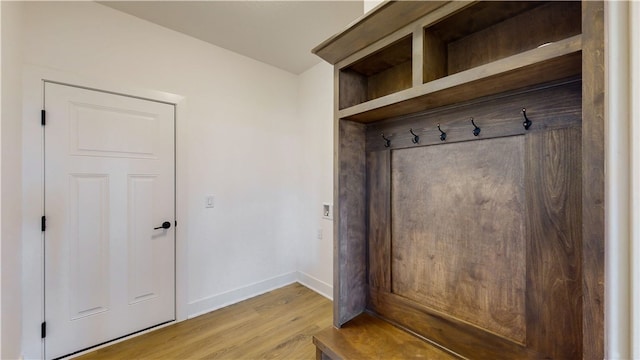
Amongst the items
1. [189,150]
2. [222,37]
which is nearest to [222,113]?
[189,150]

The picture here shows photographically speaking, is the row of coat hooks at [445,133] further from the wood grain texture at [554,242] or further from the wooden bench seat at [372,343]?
the wooden bench seat at [372,343]

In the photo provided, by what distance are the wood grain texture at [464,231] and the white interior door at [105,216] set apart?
197cm

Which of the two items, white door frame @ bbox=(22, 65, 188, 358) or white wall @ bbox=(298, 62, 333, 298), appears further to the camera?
white wall @ bbox=(298, 62, 333, 298)

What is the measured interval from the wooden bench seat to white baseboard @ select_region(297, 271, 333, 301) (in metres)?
1.49

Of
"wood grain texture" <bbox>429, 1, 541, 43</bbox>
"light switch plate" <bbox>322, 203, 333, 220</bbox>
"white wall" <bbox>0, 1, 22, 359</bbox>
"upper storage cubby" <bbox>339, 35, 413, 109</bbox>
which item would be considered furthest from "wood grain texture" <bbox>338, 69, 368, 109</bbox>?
"white wall" <bbox>0, 1, 22, 359</bbox>

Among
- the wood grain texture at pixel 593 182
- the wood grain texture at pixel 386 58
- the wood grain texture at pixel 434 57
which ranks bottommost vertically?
the wood grain texture at pixel 593 182

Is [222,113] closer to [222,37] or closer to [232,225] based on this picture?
[222,37]

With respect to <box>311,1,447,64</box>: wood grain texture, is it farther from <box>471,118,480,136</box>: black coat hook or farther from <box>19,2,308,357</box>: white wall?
<box>19,2,308,357</box>: white wall

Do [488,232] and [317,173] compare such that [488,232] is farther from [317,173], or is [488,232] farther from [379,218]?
[317,173]

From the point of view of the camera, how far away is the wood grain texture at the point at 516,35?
819 millimetres

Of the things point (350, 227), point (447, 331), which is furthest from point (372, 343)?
point (350, 227)

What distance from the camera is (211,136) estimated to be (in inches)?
98.0

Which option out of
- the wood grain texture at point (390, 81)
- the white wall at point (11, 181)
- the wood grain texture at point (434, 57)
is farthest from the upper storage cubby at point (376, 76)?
the white wall at point (11, 181)

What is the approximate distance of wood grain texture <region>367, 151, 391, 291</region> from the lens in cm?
132
